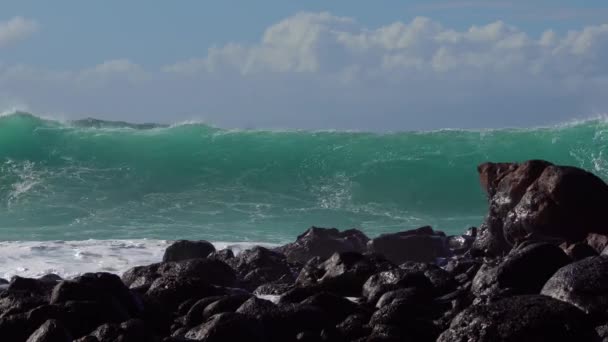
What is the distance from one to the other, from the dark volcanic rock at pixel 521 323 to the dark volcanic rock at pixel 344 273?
2.47 meters

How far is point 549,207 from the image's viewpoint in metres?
10.3

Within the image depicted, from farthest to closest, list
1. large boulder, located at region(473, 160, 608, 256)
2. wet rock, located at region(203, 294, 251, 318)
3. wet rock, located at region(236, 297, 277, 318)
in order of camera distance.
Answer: large boulder, located at region(473, 160, 608, 256), wet rock, located at region(203, 294, 251, 318), wet rock, located at region(236, 297, 277, 318)

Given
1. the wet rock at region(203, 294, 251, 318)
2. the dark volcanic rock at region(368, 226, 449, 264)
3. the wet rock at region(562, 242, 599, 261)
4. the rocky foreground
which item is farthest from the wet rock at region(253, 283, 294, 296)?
the dark volcanic rock at region(368, 226, 449, 264)

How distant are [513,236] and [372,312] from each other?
3.65 meters

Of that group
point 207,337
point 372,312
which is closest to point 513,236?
point 372,312

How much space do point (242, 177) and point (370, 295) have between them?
632 inches

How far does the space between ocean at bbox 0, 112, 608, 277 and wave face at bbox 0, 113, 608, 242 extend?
0.13ft

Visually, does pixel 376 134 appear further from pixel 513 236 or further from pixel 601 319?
pixel 601 319

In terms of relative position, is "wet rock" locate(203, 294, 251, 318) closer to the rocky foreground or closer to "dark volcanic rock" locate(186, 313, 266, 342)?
the rocky foreground

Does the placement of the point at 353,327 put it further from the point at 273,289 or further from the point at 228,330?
the point at 273,289

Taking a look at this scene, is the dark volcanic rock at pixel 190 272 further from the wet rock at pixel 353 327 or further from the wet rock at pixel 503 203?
the wet rock at pixel 503 203

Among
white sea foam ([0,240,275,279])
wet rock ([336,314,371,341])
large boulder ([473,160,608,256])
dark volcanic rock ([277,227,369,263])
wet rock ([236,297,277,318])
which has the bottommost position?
white sea foam ([0,240,275,279])

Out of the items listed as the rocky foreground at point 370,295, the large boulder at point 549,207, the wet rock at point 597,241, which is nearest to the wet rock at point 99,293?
the rocky foreground at point 370,295

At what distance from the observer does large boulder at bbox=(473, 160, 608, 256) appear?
10133 millimetres
